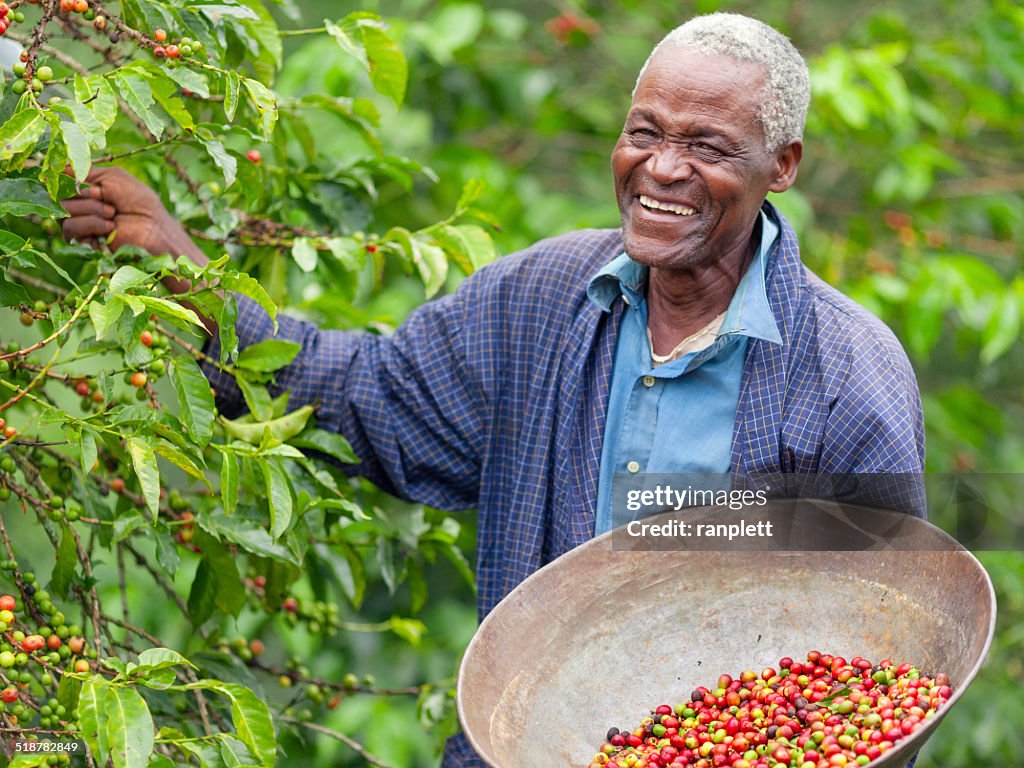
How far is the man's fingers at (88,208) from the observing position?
6.33 feet

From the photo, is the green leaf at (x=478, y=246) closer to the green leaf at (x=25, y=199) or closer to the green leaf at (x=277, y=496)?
the green leaf at (x=277, y=496)

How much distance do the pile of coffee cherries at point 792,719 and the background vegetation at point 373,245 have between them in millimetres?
539

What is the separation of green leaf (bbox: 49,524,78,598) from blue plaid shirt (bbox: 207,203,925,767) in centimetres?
37

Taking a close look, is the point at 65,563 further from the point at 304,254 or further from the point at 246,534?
the point at 304,254

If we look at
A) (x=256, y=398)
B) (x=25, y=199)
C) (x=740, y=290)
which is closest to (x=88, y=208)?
(x=25, y=199)

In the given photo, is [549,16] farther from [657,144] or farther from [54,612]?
[54,612]

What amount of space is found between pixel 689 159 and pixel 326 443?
0.68 meters

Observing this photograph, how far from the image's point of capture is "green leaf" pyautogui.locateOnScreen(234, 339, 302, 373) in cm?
198

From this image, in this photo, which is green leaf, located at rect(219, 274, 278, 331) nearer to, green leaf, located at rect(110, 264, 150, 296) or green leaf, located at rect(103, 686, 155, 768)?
green leaf, located at rect(110, 264, 150, 296)

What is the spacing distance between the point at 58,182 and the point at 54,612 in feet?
1.85

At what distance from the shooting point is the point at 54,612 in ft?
5.85

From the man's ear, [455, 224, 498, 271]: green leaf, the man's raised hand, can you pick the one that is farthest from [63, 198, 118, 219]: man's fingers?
the man's ear

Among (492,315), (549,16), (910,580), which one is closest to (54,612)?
(492,315)

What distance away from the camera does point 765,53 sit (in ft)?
6.15
